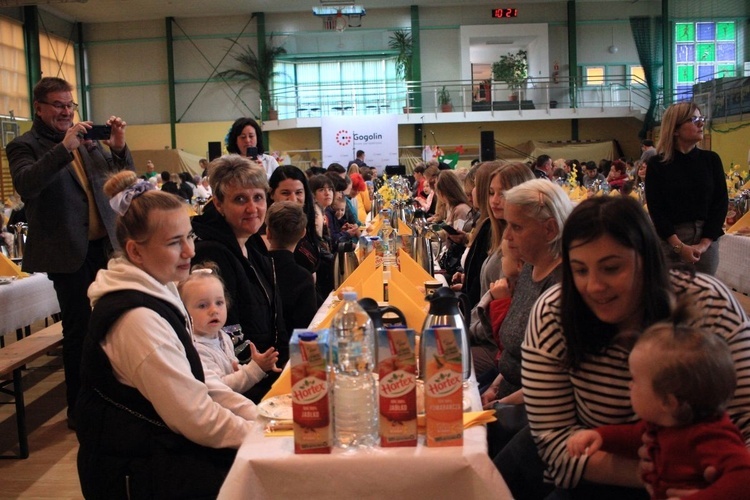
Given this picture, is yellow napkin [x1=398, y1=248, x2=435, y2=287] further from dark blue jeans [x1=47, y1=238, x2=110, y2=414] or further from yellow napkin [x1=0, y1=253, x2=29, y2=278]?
yellow napkin [x1=0, y1=253, x2=29, y2=278]

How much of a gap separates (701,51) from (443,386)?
2196 cm

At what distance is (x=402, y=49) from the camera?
2245 centimetres

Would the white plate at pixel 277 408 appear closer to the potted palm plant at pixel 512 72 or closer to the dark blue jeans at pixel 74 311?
the dark blue jeans at pixel 74 311

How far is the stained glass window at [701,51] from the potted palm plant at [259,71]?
417 inches

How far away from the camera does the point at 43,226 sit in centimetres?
380

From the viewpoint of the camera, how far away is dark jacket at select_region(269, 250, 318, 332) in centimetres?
357

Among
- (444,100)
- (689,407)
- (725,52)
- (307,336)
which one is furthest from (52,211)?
(725,52)

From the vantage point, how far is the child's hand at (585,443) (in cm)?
170

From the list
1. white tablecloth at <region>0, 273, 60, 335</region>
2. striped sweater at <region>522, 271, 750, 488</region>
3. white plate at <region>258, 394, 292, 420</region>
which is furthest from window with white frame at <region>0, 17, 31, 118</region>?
striped sweater at <region>522, 271, 750, 488</region>

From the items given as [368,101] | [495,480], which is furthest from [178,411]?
[368,101]

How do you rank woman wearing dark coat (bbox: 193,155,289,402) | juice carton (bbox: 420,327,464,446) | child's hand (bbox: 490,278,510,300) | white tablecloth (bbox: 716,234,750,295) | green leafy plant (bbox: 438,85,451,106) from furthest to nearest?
green leafy plant (bbox: 438,85,451,106), white tablecloth (bbox: 716,234,750,295), woman wearing dark coat (bbox: 193,155,289,402), child's hand (bbox: 490,278,510,300), juice carton (bbox: 420,327,464,446)

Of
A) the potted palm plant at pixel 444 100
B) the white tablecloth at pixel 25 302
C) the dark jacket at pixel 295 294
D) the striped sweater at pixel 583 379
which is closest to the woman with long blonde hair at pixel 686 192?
the dark jacket at pixel 295 294

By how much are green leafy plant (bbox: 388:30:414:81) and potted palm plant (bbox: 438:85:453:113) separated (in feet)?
4.21

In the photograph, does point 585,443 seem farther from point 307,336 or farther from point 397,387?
point 307,336
